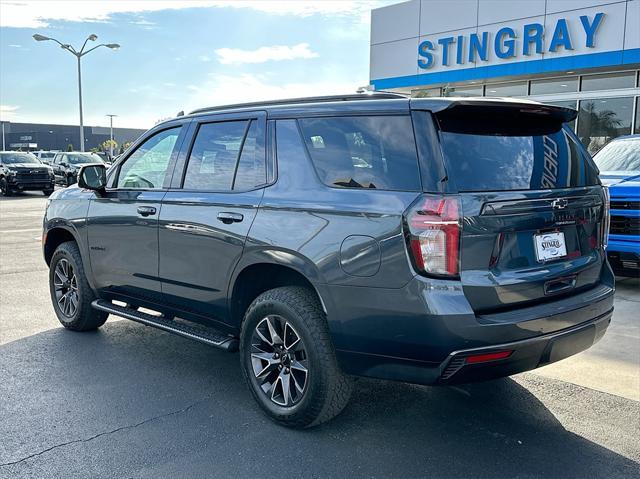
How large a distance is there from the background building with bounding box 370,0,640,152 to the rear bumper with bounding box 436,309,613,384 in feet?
39.8

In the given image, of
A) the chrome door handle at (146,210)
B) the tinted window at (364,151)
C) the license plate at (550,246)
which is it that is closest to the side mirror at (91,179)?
the chrome door handle at (146,210)

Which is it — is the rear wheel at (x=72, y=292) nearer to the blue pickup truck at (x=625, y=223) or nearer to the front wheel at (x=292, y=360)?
the front wheel at (x=292, y=360)

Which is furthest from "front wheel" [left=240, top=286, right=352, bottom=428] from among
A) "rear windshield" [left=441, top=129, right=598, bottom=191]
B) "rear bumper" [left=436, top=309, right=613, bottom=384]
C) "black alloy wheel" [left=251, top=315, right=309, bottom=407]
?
"rear windshield" [left=441, top=129, right=598, bottom=191]

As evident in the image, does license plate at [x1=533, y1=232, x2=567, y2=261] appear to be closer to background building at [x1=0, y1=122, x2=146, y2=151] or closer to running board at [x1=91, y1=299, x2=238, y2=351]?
running board at [x1=91, y1=299, x2=238, y2=351]

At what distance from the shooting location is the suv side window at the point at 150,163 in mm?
4660

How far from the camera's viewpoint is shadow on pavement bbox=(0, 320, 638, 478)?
10.6ft

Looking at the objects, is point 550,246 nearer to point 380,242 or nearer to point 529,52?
point 380,242

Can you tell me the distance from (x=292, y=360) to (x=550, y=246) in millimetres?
1600

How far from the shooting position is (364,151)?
3438mm

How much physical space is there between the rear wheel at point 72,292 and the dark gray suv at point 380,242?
1295 millimetres

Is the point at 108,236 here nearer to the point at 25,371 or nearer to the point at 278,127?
the point at 25,371

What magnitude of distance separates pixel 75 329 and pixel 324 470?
332 cm

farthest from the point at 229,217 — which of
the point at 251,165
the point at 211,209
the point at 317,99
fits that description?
the point at 317,99

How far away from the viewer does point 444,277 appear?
303 cm
